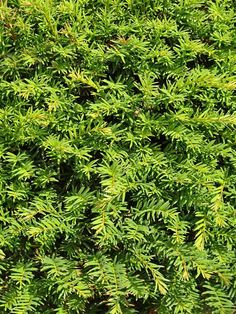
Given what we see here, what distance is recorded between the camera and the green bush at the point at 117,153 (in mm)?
2414

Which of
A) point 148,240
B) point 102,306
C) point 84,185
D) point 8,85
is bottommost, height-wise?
point 102,306

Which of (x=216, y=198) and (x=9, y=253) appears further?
(x=9, y=253)

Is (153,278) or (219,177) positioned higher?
(219,177)

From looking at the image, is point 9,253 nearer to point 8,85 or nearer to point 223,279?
point 8,85

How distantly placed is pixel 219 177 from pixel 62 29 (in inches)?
40.6

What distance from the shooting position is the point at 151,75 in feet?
8.06

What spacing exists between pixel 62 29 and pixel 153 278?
1266mm

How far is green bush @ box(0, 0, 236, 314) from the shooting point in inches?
95.0

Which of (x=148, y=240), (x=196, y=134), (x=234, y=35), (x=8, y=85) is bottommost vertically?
(x=148, y=240)

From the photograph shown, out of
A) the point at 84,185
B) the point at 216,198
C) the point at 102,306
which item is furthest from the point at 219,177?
the point at 102,306

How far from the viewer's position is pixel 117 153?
7.97ft

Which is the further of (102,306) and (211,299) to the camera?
(102,306)

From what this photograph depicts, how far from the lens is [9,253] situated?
2590 millimetres

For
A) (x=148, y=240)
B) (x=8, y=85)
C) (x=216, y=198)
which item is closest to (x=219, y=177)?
(x=216, y=198)
